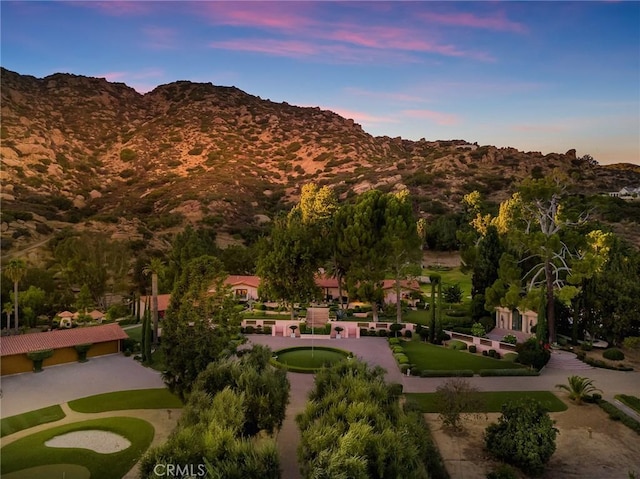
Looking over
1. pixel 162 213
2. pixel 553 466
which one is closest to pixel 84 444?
pixel 553 466

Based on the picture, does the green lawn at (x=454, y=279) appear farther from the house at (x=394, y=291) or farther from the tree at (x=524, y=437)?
the tree at (x=524, y=437)

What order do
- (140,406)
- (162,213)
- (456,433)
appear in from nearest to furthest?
1. (456,433)
2. (140,406)
3. (162,213)

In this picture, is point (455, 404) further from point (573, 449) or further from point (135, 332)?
point (135, 332)

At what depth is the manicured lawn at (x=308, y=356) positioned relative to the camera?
3400 cm

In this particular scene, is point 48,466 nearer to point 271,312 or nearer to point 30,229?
point 271,312

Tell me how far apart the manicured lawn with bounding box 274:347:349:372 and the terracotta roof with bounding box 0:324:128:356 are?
13370mm

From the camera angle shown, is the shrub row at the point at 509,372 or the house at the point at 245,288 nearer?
the shrub row at the point at 509,372

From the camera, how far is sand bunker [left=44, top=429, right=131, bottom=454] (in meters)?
20.8

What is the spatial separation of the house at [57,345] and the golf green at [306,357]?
43.7 feet

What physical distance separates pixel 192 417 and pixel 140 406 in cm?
1153

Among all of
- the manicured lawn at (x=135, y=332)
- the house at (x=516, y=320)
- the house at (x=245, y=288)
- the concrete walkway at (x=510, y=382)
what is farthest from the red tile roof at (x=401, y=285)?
the manicured lawn at (x=135, y=332)

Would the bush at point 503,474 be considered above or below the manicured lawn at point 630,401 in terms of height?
above

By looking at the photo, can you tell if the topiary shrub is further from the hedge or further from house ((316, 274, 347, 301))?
house ((316, 274, 347, 301))

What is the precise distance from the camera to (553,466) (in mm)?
19547
